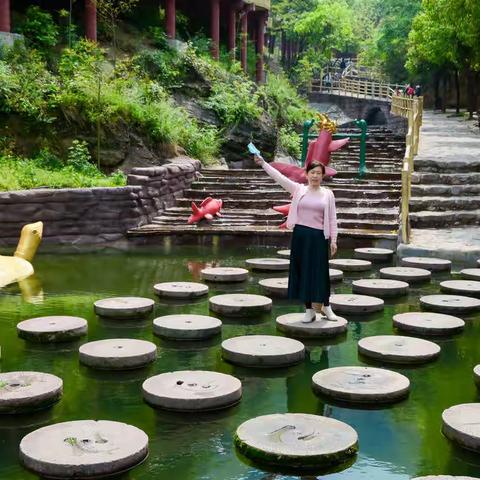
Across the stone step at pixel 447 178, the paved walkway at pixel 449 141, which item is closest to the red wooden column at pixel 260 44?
the paved walkway at pixel 449 141

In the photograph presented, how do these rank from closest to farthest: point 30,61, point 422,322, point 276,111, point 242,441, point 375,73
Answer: point 242,441
point 422,322
point 30,61
point 276,111
point 375,73

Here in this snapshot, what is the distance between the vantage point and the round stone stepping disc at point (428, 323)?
702 centimetres

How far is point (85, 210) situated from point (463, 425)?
29.1 feet

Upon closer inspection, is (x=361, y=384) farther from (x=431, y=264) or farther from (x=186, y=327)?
(x=431, y=264)

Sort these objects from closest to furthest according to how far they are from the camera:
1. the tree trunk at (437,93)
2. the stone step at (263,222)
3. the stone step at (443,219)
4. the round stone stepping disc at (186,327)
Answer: the round stone stepping disc at (186,327) < the stone step at (263,222) < the stone step at (443,219) < the tree trunk at (437,93)

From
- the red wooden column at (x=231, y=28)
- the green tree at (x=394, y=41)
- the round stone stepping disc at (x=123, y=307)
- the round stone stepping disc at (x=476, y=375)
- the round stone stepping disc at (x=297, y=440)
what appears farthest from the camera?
the green tree at (x=394, y=41)

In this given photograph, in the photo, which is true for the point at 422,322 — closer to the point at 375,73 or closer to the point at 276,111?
the point at 276,111

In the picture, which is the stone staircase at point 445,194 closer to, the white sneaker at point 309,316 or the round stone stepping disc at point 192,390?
the white sneaker at point 309,316

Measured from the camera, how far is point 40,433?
4367 millimetres

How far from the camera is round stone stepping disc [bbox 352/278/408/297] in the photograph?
28.3ft

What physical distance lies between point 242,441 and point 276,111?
2067 cm

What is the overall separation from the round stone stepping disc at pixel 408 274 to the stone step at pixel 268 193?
4715mm

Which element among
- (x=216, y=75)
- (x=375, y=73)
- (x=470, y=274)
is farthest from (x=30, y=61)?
(x=375, y=73)

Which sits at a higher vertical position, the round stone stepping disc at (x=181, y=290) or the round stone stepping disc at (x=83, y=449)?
the round stone stepping disc at (x=181, y=290)
